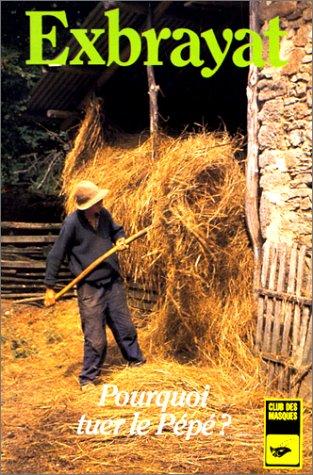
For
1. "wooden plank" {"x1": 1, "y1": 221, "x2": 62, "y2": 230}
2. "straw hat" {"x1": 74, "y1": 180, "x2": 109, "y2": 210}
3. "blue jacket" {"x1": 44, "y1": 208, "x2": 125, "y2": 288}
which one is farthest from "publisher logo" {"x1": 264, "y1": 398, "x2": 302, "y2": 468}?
"wooden plank" {"x1": 1, "y1": 221, "x2": 62, "y2": 230}

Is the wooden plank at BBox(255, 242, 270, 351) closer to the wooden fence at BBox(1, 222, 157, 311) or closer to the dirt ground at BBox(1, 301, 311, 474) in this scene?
the dirt ground at BBox(1, 301, 311, 474)

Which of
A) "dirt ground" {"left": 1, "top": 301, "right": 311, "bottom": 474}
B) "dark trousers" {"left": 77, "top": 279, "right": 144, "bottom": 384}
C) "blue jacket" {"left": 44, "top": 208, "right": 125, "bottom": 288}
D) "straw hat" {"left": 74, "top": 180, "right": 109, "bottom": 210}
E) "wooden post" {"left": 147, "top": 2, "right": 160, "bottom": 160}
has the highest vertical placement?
"wooden post" {"left": 147, "top": 2, "right": 160, "bottom": 160}

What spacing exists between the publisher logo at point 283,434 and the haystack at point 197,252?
1.04 m

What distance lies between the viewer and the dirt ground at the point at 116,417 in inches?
171

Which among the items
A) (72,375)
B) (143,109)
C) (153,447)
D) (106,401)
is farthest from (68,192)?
(153,447)

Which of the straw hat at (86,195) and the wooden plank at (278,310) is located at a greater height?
the straw hat at (86,195)

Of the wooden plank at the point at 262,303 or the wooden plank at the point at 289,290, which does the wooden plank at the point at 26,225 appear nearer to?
the wooden plank at the point at 262,303

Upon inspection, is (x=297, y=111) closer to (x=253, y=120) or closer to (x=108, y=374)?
(x=253, y=120)

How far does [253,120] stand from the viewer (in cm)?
565

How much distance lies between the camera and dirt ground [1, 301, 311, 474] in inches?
171

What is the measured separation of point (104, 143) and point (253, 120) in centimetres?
266

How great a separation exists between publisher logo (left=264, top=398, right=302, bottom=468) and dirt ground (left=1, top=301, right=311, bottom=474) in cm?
7

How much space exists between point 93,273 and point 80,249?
0.74 ft

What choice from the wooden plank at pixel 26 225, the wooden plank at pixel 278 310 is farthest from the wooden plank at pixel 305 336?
the wooden plank at pixel 26 225
